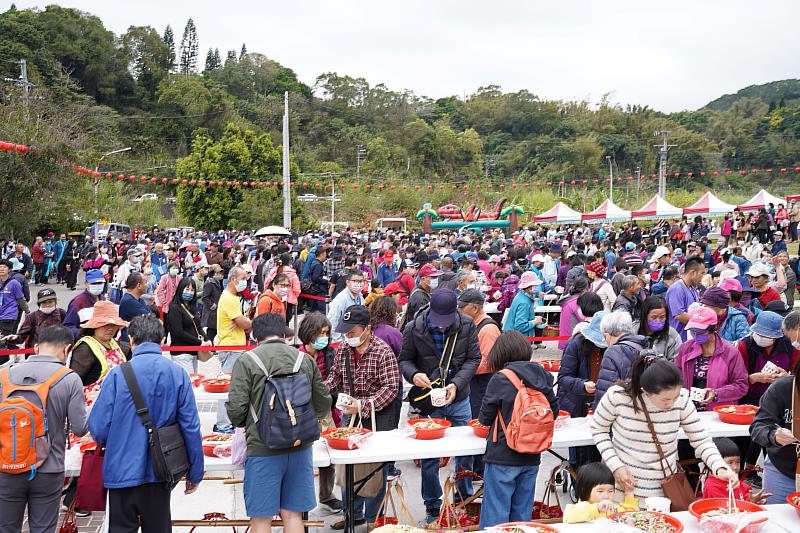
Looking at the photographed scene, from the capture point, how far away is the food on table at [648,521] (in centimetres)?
359

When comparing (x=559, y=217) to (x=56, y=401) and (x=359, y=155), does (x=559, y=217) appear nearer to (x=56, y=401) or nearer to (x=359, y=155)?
(x=56, y=401)

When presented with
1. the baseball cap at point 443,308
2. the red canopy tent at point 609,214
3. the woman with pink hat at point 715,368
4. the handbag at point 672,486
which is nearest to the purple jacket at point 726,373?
the woman with pink hat at point 715,368

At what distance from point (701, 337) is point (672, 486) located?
171cm

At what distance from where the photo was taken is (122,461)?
408 centimetres

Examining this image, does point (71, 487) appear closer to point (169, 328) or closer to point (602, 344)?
point (169, 328)

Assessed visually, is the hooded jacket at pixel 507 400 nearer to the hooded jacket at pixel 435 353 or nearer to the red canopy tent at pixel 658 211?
the hooded jacket at pixel 435 353

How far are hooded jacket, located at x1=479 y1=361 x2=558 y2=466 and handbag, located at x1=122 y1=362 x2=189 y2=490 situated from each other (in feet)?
6.12

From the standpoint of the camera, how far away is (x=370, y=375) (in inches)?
212

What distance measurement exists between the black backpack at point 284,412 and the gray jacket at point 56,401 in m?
1.13

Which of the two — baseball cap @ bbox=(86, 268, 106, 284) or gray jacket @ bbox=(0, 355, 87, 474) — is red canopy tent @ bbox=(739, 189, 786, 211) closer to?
baseball cap @ bbox=(86, 268, 106, 284)

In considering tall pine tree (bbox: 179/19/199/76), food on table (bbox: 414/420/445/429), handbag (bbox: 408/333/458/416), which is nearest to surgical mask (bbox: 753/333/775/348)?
handbag (bbox: 408/333/458/416)

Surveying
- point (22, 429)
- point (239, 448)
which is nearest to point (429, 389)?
point (239, 448)

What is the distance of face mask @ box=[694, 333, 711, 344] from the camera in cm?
544

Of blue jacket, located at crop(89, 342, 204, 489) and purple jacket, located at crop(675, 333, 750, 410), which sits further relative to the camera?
purple jacket, located at crop(675, 333, 750, 410)
